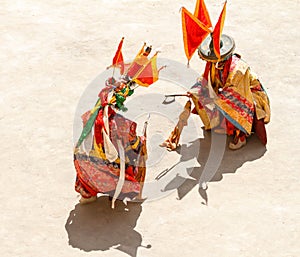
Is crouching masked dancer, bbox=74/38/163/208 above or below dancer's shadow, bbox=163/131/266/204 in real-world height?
above

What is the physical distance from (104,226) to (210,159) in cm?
188

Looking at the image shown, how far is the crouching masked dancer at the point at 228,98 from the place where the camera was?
1002 centimetres

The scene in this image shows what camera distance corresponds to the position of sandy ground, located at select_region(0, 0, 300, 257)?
930 cm

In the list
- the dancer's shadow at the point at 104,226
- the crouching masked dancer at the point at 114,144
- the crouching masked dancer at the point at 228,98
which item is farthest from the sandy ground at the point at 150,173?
the crouching masked dancer at the point at 114,144

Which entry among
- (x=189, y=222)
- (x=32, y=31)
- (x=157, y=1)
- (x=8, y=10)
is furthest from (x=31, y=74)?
(x=189, y=222)

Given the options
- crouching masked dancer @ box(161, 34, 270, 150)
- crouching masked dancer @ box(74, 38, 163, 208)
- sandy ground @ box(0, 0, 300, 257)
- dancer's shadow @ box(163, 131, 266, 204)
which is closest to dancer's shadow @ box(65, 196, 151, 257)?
sandy ground @ box(0, 0, 300, 257)

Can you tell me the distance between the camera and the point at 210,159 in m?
10.5

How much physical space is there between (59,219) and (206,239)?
6.16 feet

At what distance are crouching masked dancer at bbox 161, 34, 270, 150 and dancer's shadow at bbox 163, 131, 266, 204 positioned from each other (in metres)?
0.12

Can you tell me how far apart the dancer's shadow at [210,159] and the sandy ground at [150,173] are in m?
0.02

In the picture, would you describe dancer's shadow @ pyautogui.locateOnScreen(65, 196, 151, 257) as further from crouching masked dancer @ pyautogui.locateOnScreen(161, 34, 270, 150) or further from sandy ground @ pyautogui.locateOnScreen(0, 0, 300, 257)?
crouching masked dancer @ pyautogui.locateOnScreen(161, 34, 270, 150)

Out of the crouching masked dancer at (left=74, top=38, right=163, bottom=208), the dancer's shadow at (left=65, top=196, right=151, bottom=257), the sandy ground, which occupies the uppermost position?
the crouching masked dancer at (left=74, top=38, right=163, bottom=208)

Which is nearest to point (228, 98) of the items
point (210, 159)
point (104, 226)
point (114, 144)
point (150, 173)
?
point (210, 159)

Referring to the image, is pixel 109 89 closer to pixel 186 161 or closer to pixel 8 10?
pixel 186 161
